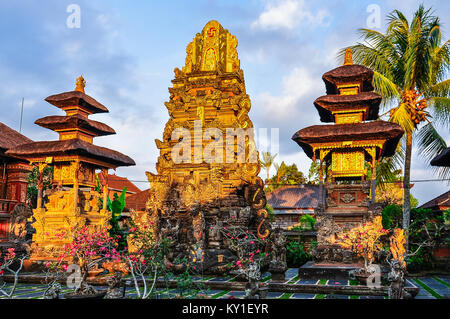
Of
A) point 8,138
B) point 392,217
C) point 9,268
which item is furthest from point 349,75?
point 8,138

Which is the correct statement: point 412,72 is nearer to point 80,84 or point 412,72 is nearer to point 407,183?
point 407,183

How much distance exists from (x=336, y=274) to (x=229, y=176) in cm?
700

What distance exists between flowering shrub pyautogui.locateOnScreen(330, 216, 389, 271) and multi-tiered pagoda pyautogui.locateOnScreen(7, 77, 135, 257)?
1092cm

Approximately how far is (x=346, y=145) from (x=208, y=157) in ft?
21.0

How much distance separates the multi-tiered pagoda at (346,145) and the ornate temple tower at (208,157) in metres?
3.07

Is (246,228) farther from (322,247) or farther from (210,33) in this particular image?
(210,33)

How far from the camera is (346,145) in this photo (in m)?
15.9

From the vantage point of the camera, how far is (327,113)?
18.3 m

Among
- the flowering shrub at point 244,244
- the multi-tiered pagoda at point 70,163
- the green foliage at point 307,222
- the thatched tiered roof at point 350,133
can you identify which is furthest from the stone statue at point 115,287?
the green foliage at point 307,222

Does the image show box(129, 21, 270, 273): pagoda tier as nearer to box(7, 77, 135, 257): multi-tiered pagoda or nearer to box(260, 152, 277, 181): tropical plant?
box(7, 77, 135, 257): multi-tiered pagoda

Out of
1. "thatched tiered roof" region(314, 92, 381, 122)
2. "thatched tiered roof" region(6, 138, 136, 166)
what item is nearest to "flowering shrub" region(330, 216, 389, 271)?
"thatched tiered roof" region(314, 92, 381, 122)

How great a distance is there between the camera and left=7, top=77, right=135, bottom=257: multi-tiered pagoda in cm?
1720

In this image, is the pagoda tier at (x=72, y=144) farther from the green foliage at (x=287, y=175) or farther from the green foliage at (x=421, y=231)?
the green foliage at (x=287, y=175)
